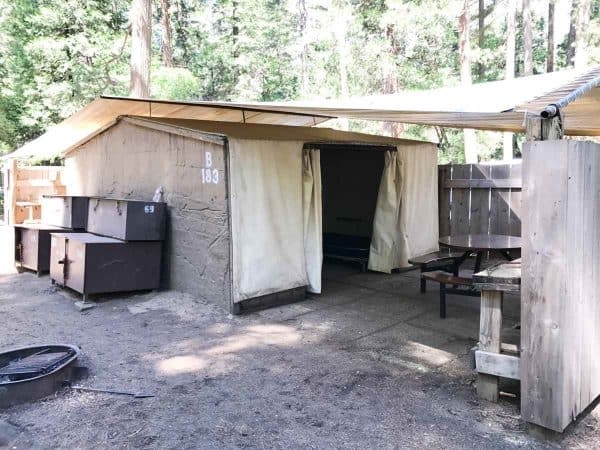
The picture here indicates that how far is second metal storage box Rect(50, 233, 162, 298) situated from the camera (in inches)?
222

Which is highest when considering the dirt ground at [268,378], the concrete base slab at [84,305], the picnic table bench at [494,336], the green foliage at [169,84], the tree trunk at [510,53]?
the tree trunk at [510,53]

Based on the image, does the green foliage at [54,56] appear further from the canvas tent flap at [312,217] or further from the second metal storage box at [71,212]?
the canvas tent flap at [312,217]

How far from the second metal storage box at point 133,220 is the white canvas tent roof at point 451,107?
1201 mm

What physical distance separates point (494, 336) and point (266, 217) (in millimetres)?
2984

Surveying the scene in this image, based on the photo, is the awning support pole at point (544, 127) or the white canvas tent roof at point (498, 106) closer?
the awning support pole at point (544, 127)

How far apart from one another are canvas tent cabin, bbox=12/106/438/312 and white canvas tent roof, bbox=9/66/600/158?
376mm

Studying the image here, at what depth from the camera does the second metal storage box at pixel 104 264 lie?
5.64 meters

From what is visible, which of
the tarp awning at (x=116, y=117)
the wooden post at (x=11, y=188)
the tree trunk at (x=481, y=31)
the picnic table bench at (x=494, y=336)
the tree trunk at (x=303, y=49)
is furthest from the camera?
the tree trunk at (x=303, y=49)

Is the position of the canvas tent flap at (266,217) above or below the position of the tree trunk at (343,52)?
below

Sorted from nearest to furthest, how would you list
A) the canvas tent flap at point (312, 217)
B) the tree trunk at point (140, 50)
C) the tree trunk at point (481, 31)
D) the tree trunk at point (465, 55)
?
the canvas tent flap at point (312, 217), the tree trunk at point (140, 50), the tree trunk at point (465, 55), the tree trunk at point (481, 31)

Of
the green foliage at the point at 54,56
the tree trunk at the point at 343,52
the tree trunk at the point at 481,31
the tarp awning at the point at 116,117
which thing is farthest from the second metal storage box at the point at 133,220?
the tree trunk at the point at 481,31

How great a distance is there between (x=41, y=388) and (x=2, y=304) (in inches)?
121

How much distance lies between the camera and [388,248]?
24.1ft

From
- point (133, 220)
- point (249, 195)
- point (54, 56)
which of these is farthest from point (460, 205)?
point (54, 56)
